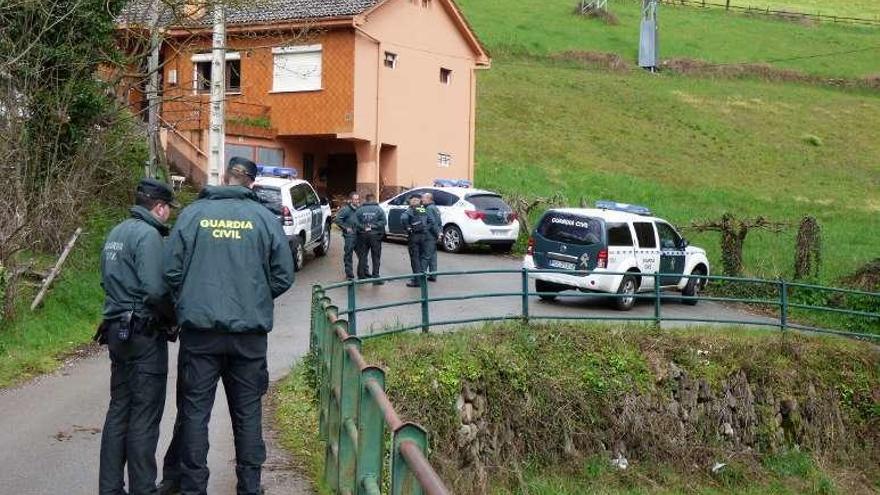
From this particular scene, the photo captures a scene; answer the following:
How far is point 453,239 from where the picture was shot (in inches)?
953

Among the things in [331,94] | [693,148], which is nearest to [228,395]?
[331,94]

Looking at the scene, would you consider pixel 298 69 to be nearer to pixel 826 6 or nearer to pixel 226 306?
pixel 226 306

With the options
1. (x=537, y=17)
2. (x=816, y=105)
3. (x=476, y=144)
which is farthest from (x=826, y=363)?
(x=537, y=17)

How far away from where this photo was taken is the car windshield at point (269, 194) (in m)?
19.2

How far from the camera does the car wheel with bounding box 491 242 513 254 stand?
24750 mm

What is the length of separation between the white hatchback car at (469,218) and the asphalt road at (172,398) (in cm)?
325

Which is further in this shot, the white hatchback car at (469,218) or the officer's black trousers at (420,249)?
the white hatchback car at (469,218)

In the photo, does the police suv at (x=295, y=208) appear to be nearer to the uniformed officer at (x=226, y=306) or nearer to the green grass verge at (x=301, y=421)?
the green grass verge at (x=301, y=421)

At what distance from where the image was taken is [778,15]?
79.0 metres

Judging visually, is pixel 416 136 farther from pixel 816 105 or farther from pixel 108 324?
pixel 816 105

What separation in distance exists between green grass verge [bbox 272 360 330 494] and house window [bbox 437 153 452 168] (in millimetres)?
21633

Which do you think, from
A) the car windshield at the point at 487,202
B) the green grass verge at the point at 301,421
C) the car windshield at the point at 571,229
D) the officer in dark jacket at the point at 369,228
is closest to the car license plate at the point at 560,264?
the car windshield at the point at 571,229

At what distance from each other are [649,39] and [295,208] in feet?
146

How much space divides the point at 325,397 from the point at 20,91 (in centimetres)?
1050
